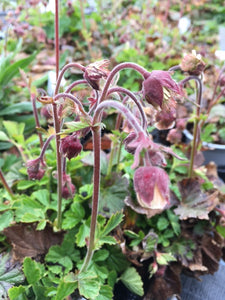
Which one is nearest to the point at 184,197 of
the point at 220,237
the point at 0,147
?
A: the point at 220,237

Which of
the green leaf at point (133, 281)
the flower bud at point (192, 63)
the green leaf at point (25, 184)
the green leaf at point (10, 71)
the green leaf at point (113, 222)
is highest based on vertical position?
the flower bud at point (192, 63)

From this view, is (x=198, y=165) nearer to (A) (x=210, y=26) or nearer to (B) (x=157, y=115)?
(B) (x=157, y=115)

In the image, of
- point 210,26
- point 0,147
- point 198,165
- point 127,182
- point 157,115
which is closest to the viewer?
point 157,115

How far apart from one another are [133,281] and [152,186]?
45 cm

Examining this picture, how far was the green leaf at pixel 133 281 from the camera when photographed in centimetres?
78

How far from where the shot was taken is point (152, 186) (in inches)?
17.2

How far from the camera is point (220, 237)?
0.95m

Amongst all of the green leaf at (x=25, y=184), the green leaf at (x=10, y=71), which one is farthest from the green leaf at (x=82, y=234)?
the green leaf at (x=10, y=71)

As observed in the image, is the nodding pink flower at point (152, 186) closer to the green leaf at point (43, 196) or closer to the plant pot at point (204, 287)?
the green leaf at point (43, 196)

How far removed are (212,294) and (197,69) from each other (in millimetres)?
656

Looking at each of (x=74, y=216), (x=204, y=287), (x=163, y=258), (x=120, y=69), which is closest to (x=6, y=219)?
(x=74, y=216)

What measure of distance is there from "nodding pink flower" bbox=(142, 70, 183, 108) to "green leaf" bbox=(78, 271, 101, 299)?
39 centimetres

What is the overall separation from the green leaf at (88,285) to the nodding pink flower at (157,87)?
391 mm

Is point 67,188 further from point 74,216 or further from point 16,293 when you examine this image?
point 16,293
